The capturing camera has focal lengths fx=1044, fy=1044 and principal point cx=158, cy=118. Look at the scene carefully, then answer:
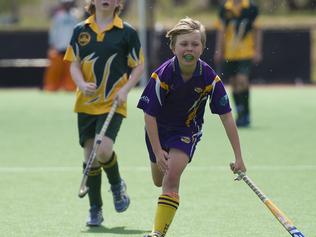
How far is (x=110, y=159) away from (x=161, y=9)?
25008 mm

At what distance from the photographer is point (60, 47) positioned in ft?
67.3

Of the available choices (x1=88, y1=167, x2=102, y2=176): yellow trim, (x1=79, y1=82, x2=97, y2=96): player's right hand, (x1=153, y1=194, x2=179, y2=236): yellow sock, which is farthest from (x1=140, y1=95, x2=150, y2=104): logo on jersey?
(x1=88, y1=167, x2=102, y2=176): yellow trim

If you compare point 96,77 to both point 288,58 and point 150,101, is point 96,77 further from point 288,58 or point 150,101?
point 288,58

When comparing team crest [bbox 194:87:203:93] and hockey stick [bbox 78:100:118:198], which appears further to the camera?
hockey stick [bbox 78:100:118:198]

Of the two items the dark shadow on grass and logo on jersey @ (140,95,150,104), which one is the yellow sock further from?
the dark shadow on grass

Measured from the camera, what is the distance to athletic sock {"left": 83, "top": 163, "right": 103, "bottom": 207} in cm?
747

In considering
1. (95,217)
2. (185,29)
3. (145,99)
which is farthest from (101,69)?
(185,29)

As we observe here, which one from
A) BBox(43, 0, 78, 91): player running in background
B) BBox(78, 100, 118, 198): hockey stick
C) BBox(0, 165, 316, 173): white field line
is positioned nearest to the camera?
BBox(78, 100, 118, 198): hockey stick

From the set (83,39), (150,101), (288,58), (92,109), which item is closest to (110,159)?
(92,109)

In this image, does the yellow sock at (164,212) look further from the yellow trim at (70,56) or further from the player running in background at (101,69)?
the yellow trim at (70,56)

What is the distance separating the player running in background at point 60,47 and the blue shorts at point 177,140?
46.3 ft

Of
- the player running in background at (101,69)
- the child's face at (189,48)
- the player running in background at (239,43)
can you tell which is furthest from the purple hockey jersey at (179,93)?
the player running in background at (239,43)

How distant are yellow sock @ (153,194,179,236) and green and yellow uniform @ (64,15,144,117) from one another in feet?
4.62

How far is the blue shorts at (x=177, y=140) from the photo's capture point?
638 cm
